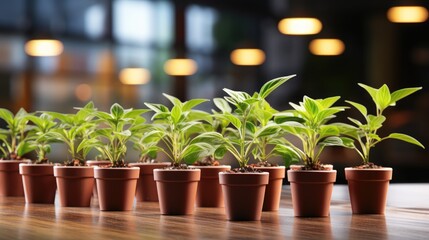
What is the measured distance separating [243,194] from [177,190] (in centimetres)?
22

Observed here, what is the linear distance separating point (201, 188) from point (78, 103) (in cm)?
426

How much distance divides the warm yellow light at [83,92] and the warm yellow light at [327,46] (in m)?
1.96

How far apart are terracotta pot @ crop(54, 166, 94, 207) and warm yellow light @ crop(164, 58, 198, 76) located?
4.29 metres

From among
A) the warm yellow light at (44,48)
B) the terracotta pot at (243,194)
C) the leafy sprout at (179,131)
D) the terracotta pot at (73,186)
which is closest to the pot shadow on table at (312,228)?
the terracotta pot at (243,194)

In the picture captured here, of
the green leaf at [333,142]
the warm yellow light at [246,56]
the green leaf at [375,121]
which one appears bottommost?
the green leaf at [333,142]

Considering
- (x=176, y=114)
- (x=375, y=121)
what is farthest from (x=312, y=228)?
(x=176, y=114)

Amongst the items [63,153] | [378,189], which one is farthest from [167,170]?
[63,153]

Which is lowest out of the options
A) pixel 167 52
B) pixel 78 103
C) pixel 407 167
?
pixel 407 167

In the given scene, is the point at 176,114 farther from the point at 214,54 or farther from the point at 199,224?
the point at 214,54

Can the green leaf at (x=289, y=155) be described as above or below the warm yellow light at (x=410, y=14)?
below

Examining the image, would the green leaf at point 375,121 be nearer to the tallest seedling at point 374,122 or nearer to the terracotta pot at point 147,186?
the tallest seedling at point 374,122

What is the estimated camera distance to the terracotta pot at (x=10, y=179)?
108 inches

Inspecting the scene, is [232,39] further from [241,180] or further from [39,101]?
A: [241,180]

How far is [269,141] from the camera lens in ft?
6.93
